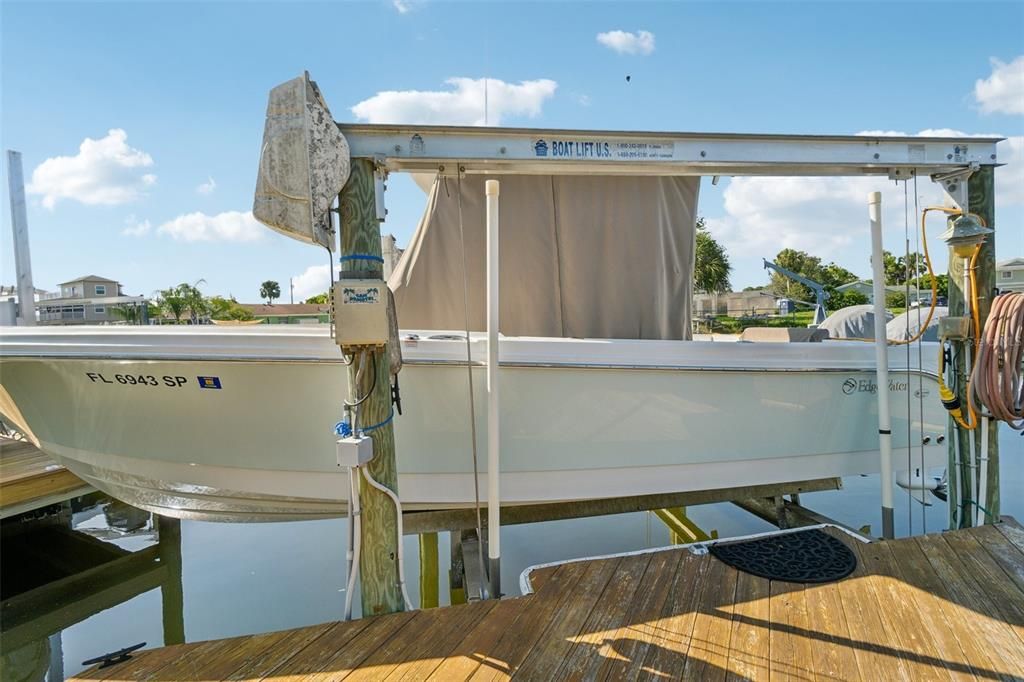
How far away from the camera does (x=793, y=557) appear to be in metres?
2.71

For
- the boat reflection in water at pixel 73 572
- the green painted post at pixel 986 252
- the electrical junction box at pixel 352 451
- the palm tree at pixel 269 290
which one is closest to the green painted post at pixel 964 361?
the green painted post at pixel 986 252

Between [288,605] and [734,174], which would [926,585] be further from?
[288,605]

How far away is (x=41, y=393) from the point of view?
324 cm

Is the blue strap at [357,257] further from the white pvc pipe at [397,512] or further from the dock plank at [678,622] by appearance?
the dock plank at [678,622]

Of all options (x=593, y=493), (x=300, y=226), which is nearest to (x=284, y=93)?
(x=300, y=226)

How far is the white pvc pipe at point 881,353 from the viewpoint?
9.50 feet

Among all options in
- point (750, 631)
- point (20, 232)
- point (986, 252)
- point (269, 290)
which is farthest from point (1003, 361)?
point (269, 290)

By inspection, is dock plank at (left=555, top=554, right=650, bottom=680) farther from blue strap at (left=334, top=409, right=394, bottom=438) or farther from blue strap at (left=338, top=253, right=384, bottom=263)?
blue strap at (left=338, top=253, right=384, bottom=263)

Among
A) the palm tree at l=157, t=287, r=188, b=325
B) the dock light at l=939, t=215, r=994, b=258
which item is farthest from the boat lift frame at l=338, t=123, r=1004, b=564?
the palm tree at l=157, t=287, r=188, b=325

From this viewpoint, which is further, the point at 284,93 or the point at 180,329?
the point at 180,329

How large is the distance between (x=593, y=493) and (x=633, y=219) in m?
1.70

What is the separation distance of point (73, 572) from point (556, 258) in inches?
215

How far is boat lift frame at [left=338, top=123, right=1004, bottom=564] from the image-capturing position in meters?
2.33

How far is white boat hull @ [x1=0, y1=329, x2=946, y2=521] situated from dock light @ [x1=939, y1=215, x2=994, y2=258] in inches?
29.3
